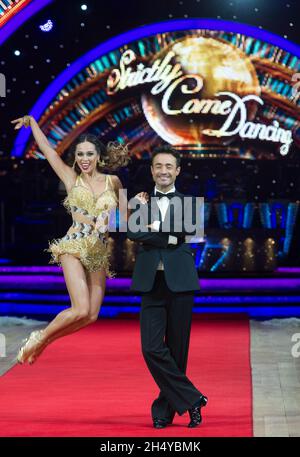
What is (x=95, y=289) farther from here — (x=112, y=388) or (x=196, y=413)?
(x=112, y=388)

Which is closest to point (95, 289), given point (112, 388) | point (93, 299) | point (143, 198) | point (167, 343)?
point (93, 299)

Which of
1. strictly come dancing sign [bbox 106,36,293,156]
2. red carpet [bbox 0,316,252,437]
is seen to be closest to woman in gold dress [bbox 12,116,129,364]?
red carpet [bbox 0,316,252,437]

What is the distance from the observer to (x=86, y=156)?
6586 mm

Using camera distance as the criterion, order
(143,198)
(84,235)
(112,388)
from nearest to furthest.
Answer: (143,198) → (84,235) → (112,388)

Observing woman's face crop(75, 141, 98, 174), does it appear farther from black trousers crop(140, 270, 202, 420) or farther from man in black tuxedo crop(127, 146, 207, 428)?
black trousers crop(140, 270, 202, 420)

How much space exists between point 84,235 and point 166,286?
Answer: 754 mm

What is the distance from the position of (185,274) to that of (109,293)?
21.7 feet

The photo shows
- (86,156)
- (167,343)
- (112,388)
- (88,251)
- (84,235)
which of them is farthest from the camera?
(112,388)

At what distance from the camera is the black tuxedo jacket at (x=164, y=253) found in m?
5.91

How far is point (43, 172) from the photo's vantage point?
17.2 metres

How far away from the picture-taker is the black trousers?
5.92 m

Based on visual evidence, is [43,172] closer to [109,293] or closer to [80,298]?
[109,293]
